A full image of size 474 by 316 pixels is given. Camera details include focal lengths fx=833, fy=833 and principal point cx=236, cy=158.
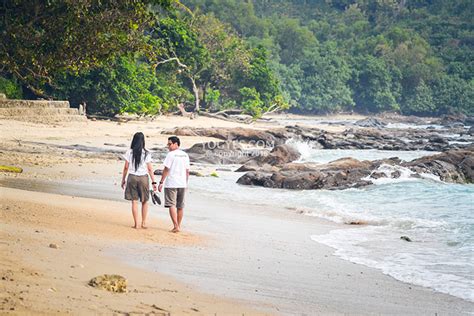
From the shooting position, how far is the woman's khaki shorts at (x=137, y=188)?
11.5 m

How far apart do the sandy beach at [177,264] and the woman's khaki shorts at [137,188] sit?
432mm

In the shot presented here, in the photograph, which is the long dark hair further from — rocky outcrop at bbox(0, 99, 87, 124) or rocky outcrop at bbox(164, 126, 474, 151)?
rocky outcrop at bbox(164, 126, 474, 151)

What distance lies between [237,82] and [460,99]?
5411 centimetres

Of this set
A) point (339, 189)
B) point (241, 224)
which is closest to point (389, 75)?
point (339, 189)

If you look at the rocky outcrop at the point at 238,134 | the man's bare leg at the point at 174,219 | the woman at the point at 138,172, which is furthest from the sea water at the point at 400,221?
→ the rocky outcrop at the point at 238,134

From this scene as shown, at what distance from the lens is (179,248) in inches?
401

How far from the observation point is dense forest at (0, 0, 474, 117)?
59.9 ft

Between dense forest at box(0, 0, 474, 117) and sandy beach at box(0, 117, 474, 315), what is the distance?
3.82m

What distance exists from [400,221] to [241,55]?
1847 inches

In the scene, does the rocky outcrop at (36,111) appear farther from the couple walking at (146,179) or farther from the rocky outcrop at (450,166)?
the couple walking at (146,179)

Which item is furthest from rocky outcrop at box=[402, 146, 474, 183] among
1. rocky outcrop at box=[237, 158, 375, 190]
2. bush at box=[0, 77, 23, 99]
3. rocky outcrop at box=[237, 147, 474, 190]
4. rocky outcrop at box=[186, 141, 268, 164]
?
bush at box=[0, 77, 23, 99]

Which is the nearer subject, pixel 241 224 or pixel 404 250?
pixel 404 250

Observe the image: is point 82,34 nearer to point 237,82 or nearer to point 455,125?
point 237,82

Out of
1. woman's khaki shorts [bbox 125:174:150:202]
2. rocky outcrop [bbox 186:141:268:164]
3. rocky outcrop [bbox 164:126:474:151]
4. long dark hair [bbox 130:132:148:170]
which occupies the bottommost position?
rocky outcrop [bbox 164:126:474:151]
